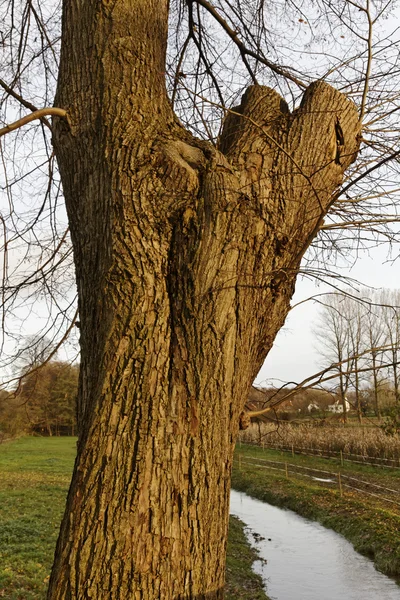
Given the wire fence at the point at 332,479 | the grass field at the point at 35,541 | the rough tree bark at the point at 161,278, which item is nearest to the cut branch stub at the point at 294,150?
the rough tree bark at the point at 161,278

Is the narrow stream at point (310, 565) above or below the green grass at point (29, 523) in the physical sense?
below

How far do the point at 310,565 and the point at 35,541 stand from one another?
5.65m

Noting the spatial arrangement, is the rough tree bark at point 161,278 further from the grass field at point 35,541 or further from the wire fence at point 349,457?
the wire fence at point 349,457

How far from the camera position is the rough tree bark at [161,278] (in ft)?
5.87

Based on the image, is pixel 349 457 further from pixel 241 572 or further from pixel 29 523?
pixel 29 523

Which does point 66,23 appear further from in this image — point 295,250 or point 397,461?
point 397,461

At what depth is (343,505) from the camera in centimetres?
1551

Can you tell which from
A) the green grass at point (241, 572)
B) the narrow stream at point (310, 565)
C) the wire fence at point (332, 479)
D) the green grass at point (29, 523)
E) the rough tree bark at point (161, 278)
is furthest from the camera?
the wire fence at point (332, 479)

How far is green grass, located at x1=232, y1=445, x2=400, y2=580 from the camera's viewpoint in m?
12.0

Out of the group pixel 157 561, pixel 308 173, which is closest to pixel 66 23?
pixel 308 173

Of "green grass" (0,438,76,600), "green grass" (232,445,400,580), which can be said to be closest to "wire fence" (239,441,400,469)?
"green grass" (232,445,400,580)

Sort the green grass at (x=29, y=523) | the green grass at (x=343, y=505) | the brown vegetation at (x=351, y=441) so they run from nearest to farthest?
the green grass at (x=29, y=523) → the green grass at (x=343, y=505) → the brown vegetation at (x=351, y=441)

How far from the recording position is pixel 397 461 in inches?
Answer: 825

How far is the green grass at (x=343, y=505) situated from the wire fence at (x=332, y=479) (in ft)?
1.16
